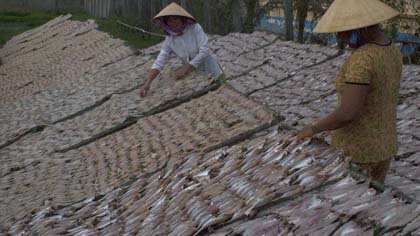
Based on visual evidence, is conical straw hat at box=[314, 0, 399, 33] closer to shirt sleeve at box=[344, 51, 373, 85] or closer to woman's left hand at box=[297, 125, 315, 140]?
shirt sleeve at box=[344, 51, 373, 85]

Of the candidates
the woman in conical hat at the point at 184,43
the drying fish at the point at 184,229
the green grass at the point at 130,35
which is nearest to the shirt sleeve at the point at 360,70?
the drying fish at the point at 184,229

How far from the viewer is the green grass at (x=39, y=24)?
53.1 ft

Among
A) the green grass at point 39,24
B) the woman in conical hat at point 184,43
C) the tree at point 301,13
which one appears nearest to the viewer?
the woman in conical hat at point 184,43

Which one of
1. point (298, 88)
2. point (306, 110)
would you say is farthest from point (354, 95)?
point (298, 88)

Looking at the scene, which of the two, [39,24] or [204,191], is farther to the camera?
[39,24]

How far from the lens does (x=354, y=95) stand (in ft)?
11.9

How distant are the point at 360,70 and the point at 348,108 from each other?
0.65 ft

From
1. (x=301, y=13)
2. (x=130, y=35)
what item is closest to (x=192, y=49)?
(x=301, y=13)

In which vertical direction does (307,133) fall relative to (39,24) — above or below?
above

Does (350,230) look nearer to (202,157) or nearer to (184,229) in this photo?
(184,229)

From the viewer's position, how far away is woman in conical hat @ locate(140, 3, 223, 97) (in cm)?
733

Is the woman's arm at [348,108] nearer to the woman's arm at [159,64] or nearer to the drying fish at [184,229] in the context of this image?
the drying fish at [184,229]

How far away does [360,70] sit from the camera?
362cm

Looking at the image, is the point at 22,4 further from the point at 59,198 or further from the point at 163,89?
the point at 59,198
